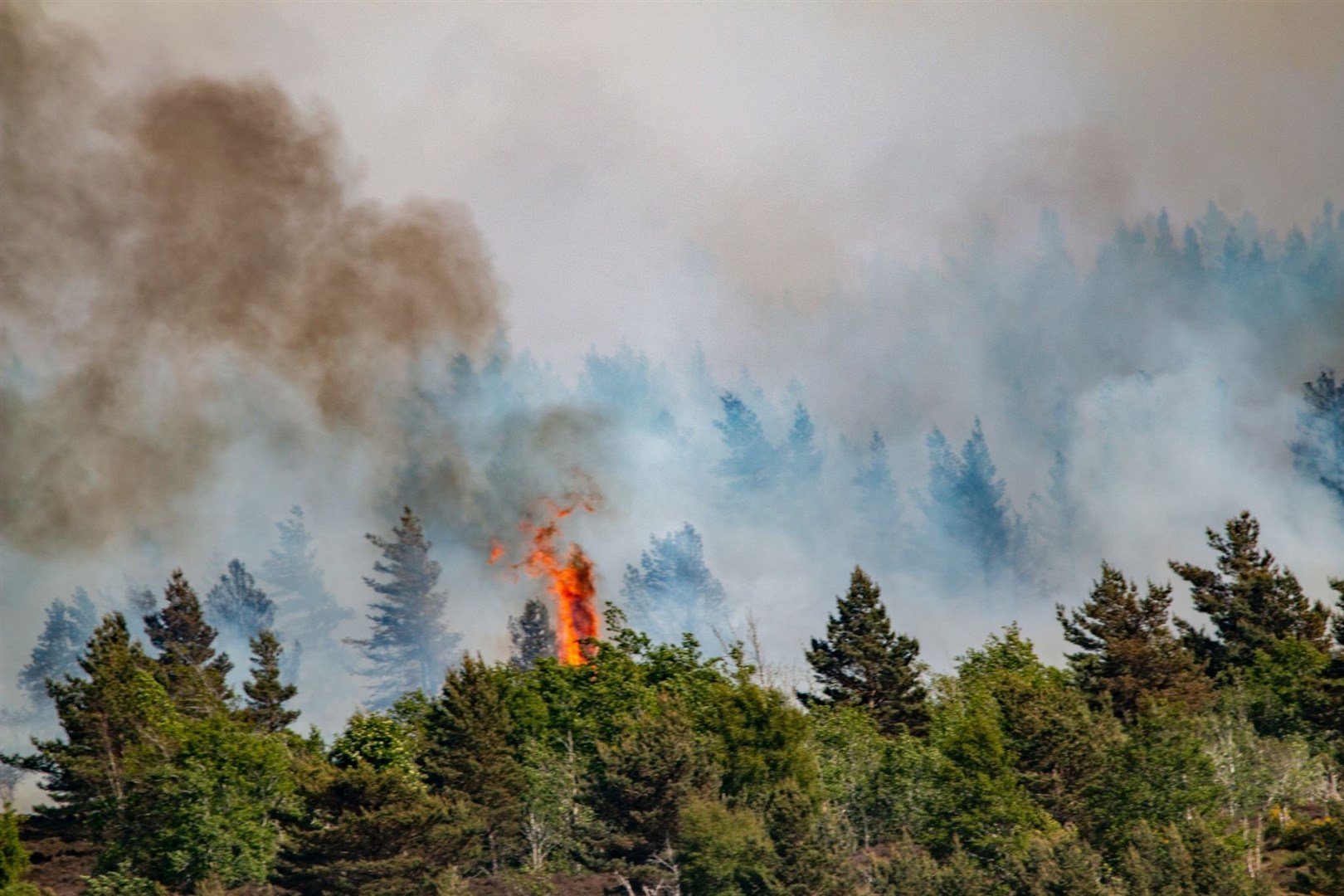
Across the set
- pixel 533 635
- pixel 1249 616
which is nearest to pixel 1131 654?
pixel 1249 616

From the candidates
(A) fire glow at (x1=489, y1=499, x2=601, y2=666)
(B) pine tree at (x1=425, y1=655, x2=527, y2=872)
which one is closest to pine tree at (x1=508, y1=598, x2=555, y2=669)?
(A) fire glow at (x1=489, y1=499, x2=601, y2=666)

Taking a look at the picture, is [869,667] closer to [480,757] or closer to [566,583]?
[480,757]

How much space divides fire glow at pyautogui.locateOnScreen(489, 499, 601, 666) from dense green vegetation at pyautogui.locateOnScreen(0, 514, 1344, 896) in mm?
45394

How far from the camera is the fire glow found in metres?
158

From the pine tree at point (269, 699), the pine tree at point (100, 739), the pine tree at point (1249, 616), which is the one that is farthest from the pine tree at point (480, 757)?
the pine tree at point (1249, 616)

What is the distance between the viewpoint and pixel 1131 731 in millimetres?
89500

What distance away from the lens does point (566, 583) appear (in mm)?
170250

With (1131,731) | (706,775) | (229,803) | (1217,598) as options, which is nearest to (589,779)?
(706,775)

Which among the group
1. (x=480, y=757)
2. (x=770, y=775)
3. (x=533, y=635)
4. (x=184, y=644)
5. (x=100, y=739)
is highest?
(x=533, y=635)

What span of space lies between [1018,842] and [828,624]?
34067 millimetres

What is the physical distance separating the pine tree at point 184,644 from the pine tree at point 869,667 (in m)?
48.4

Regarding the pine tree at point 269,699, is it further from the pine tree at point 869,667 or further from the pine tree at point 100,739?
the pine tree at point 869,667

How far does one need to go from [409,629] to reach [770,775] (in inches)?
4291

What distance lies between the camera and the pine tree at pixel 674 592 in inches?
7618
